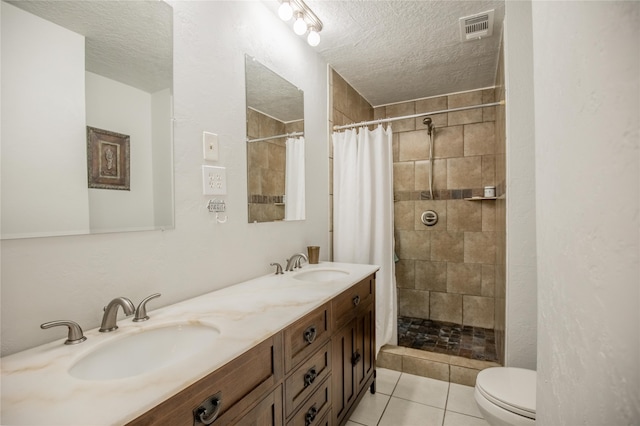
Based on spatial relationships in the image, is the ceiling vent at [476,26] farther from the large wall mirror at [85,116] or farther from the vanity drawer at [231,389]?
the vanity drawer at [231,389]

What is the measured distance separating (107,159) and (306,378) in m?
1.10

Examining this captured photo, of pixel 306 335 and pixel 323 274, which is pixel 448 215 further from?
pixel 306 335

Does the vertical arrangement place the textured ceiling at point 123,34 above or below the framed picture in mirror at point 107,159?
above

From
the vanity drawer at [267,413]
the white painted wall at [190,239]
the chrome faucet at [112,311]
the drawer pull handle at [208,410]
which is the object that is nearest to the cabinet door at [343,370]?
the vanity drawer at [267,413]

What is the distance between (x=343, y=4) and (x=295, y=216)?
4.42 ft

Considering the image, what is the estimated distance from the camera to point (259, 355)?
37.7 inches

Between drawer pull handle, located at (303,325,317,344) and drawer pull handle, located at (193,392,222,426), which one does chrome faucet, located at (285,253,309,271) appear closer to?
drawer pull handle, located at (303,325,317,344)

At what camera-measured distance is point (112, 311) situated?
1.00 metres

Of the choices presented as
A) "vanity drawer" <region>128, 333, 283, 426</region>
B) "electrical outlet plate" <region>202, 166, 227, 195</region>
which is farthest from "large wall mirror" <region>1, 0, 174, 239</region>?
"vanity drawer" <region>128, 333, 283, 426</region>

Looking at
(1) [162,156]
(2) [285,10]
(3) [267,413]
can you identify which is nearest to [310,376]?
(3) [267,413]

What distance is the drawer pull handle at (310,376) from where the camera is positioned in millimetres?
1224

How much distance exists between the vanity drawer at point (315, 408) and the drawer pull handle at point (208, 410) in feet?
1.36

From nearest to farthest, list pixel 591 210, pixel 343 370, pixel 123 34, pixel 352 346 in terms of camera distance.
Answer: pixel 591 210, pixel 123 34, pixel 343 370, pixel 352 346

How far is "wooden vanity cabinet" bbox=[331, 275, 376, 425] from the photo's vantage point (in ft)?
4.98
